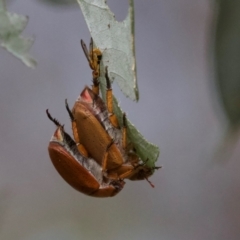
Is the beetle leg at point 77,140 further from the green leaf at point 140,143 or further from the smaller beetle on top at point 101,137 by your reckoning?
the green leaf at point 140,143

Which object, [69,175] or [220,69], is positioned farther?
[69,175]

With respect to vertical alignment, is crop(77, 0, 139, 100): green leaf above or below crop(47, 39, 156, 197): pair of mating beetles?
above

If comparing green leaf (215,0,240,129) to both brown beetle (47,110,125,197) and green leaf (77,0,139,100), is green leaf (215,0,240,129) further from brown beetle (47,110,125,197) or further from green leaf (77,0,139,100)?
brown beetle (47,110,125,197)

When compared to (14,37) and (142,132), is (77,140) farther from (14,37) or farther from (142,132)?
(142,132)

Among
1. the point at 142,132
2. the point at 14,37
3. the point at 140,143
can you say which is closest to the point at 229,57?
the point at 140,143

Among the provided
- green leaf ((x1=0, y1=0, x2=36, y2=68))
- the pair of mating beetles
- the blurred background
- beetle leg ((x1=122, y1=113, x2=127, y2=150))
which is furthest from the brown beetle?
the blurred background

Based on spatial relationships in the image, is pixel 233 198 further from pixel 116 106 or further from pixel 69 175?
pixel 116 106

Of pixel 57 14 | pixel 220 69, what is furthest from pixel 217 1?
pixel 57 14
